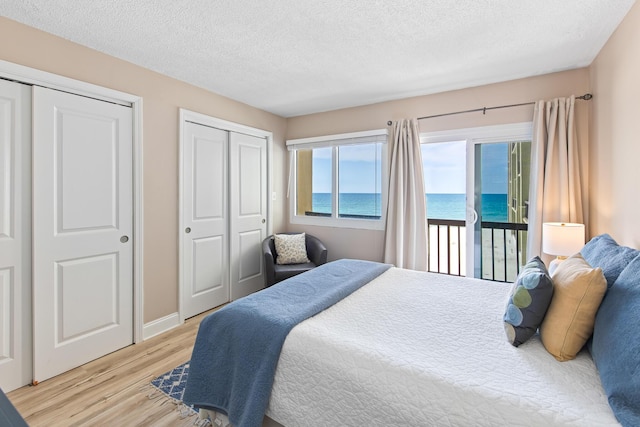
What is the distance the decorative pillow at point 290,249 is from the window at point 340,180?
0.46 m

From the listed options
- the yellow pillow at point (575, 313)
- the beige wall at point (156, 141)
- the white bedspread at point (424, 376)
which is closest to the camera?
the white bedspread at point (424, 376)

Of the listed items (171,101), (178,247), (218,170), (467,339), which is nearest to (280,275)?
(178,247)

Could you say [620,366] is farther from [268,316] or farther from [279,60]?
[279,60]

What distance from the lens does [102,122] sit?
2.48m

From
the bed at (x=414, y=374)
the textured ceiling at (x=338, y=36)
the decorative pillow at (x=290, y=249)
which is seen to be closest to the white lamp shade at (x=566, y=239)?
the bed at (x=414, y=374)

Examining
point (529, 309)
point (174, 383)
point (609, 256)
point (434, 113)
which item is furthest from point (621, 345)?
point (434, 113)

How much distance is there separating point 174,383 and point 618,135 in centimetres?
352

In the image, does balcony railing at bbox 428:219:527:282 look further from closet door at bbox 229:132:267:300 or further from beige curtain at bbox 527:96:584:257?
closet door at bbox 229:132:267:300

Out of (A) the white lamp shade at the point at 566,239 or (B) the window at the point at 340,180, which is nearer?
(A) the white lamp shade at the point at 566,239

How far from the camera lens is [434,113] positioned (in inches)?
133

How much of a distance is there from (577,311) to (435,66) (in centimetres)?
226

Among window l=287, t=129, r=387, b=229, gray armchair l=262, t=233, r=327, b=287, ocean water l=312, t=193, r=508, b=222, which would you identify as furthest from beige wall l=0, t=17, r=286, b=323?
ocean water l=312, t=193, r=508, b=222

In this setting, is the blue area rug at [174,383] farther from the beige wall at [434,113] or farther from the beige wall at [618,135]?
the beige wall at [618,135]

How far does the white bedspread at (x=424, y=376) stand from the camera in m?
1.01
